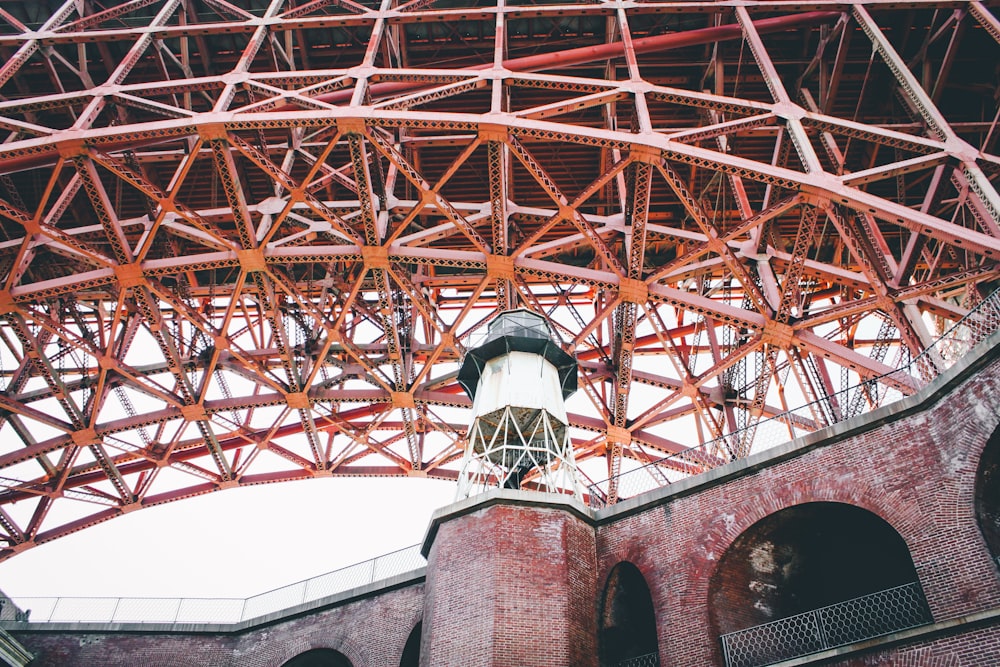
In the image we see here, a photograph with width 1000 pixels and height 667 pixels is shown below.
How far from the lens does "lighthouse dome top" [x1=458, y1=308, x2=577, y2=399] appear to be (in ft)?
62.3

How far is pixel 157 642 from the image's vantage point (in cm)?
2364

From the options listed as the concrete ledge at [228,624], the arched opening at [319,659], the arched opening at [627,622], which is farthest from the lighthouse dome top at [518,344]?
the arched opening at [319,659]

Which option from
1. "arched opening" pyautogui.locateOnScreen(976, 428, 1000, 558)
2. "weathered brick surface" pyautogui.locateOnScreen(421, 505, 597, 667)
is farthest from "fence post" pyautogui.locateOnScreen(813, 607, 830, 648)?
"weathered brick surface" pyautogui.locateOnScreen(421, 505, 597, 667)

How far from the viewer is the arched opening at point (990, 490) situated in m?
12.7

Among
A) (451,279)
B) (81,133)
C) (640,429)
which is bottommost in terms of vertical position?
(640,429)

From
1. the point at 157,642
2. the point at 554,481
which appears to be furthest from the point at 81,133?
the point at 157,642

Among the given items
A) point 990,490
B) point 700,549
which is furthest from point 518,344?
point 990,490

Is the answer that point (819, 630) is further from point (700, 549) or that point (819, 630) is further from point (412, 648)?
point (412, 648)

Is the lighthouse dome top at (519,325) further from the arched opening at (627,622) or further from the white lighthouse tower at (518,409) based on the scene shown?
the arched opening at (627,622)

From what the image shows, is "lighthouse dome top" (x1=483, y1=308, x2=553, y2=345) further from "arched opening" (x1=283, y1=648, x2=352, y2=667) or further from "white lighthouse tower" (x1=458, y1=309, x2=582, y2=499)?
"arched opening" (x1=283, y1=648, x2=352, y2=667)

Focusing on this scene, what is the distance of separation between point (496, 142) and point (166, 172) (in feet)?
41.7

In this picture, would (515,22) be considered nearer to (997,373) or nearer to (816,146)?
(816,146)

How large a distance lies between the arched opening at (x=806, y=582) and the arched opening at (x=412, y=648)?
7.99 metres

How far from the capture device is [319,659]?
22.2 meters
